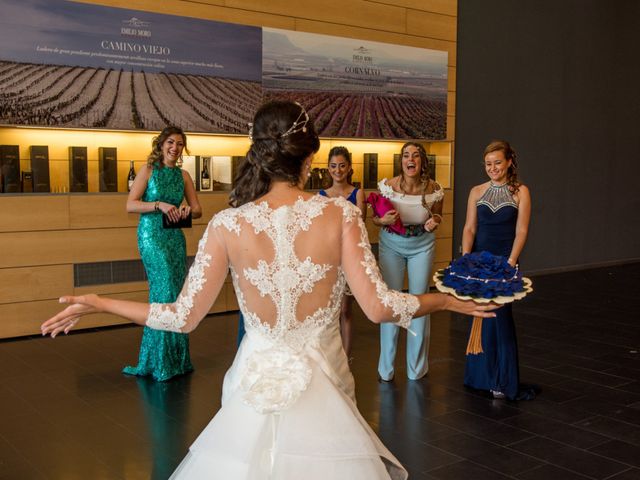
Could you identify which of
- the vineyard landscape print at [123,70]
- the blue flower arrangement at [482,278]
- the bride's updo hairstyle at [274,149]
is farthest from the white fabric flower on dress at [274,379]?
the vineyard landscape print at [123,70]

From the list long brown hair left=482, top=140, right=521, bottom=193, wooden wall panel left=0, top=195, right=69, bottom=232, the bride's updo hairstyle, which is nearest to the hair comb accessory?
the bride's updo hairstyle

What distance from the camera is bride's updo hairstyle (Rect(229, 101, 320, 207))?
223 cm

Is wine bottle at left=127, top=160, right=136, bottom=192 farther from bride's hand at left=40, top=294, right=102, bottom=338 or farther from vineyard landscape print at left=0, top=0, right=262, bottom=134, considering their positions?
bride's hand at left=40, top=294, right=102, bottom=338

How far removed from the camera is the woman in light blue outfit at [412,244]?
5.46m

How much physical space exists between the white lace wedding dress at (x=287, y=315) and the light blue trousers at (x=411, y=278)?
3.17 m

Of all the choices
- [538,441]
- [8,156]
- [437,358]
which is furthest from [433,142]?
[538,441]

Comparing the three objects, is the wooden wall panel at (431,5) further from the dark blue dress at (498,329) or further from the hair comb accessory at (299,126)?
the hair comb accessory at (299,126)

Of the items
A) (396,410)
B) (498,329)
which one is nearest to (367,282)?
(396,410)

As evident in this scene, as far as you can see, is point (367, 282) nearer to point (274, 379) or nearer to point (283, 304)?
point (283, 304)

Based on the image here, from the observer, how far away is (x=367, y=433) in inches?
92.4

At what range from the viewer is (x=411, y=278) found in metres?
5.57

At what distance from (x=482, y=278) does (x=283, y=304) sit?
816 mm

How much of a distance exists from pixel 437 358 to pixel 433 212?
1339mm

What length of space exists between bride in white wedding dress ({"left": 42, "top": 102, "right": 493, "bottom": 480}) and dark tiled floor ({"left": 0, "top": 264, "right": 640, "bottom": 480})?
67.7 inches
